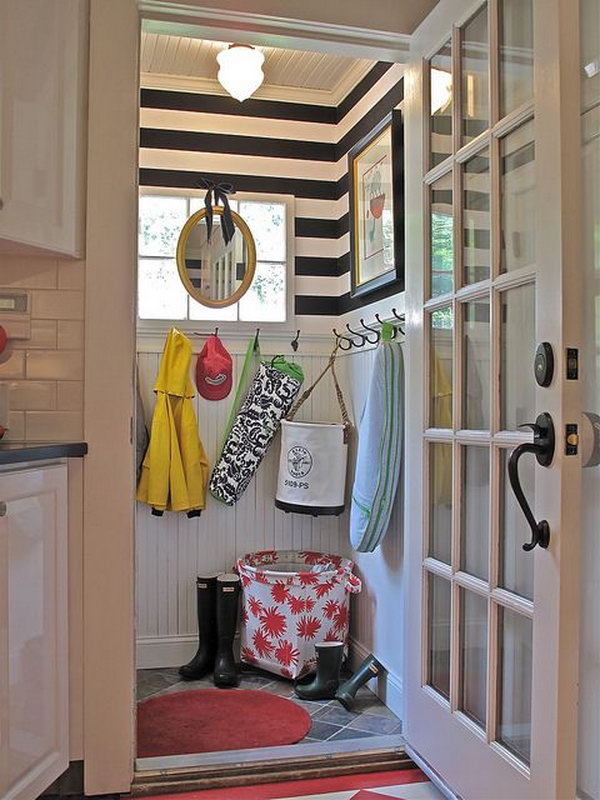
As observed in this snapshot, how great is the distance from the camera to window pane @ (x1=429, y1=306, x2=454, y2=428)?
207 centimetres

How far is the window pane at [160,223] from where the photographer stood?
11.2 ft

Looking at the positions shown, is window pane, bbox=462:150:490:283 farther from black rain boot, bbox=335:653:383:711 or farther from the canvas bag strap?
black rain boot, bbox=335:653:383:711

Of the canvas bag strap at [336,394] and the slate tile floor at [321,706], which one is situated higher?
the canvas bag strap at [336,394]

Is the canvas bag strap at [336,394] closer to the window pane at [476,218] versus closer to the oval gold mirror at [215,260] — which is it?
the oval gold mirror at [215,260]

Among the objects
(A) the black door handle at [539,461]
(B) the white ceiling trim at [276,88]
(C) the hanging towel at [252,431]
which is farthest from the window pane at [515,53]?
(C) the hanging towel at [252,431]

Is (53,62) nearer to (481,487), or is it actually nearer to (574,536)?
(481,487)

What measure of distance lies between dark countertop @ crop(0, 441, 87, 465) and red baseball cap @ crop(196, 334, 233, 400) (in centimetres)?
128

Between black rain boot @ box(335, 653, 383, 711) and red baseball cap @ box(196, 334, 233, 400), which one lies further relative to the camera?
red baseball cap @ box(196, 334, 233, 400)

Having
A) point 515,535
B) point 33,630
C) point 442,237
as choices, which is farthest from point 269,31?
point 33,630

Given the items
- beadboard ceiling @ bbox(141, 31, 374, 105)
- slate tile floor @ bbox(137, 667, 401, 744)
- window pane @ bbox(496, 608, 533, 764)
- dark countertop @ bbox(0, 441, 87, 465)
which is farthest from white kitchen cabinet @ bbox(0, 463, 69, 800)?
beadboard ceiling @ bbox(141, 31, 374, 105)

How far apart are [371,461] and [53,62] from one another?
1.56 metres

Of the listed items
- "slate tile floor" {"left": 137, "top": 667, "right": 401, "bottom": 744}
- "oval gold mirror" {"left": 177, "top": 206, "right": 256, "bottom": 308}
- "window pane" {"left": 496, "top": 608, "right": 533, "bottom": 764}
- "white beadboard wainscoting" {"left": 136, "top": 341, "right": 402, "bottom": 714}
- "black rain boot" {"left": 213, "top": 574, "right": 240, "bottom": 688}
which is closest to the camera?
"window pane" {"left": 496, "top": 608, "right": 533, "bottom": 764}

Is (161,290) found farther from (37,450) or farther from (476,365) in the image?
(476,365)

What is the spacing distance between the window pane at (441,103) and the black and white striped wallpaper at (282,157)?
Result: 1148 mm
